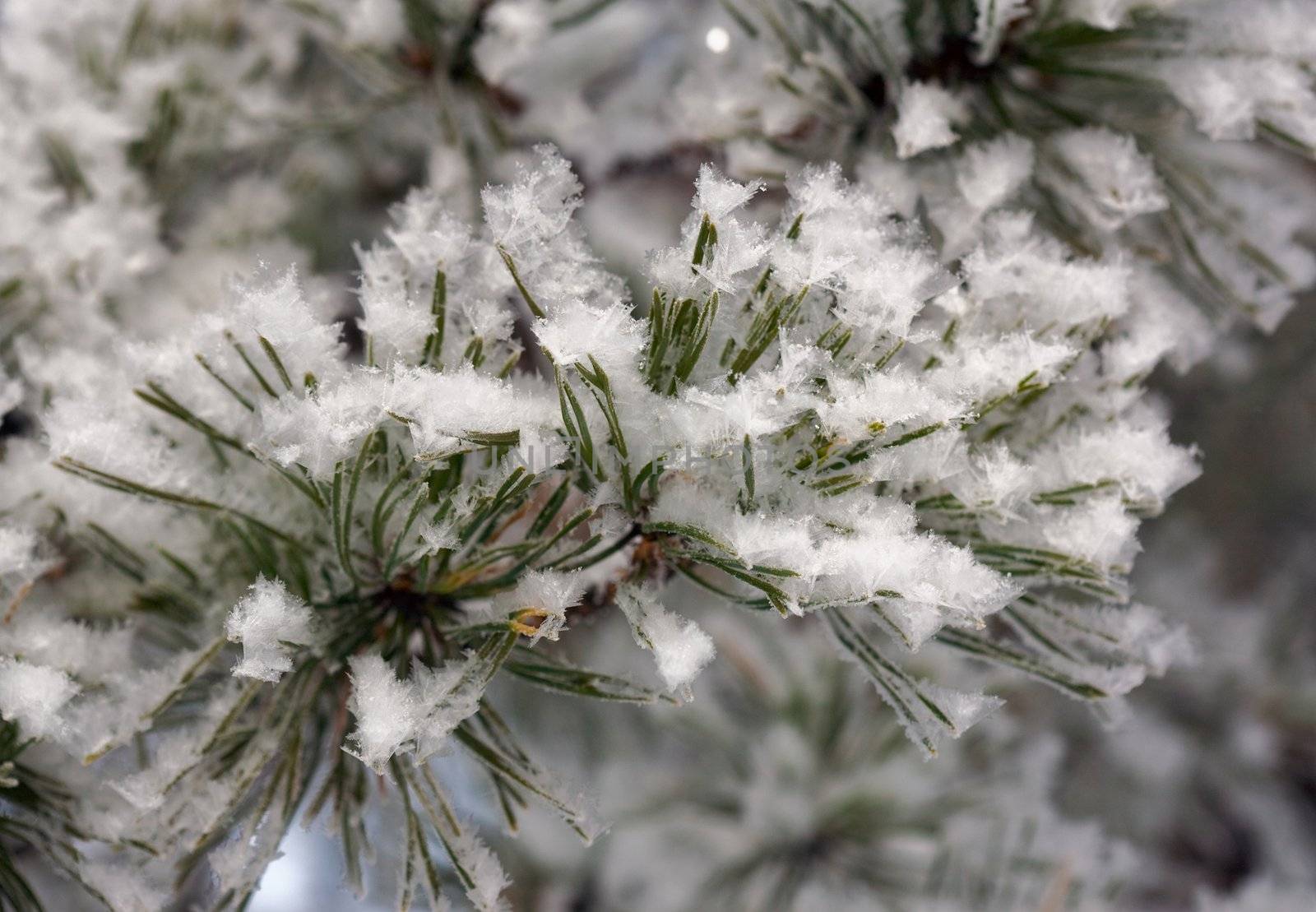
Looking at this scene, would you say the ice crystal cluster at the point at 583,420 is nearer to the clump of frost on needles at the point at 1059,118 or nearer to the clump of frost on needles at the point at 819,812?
the clump of frost on needles at the point at 1059,118

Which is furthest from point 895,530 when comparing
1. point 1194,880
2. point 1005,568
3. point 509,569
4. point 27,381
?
point 1194,880

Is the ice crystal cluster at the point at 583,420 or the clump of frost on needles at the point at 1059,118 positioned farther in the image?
the clump of frost on needles at the point at 1059,118

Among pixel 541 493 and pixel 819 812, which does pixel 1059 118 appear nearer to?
pixel 541 493

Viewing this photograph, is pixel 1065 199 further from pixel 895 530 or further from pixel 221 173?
pixel 221 173

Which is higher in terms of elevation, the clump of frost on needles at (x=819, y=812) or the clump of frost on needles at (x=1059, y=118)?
the clump of frost on needles at (x=1059, y=118)

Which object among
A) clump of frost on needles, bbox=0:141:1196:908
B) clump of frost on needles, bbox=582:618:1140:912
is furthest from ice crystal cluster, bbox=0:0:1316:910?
clump of frost on needles, bbox=582:618:1140:912

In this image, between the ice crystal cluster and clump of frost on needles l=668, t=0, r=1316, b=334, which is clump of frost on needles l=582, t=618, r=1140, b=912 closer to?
the ice crystal cluster

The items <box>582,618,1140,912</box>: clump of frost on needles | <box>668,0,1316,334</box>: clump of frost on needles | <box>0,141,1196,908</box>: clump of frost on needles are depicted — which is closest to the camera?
<box>0,141,1196,908</box>: clump of frost on needles

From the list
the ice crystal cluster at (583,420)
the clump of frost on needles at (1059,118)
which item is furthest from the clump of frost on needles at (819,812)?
the clump of frost on needles at (1059,118)
